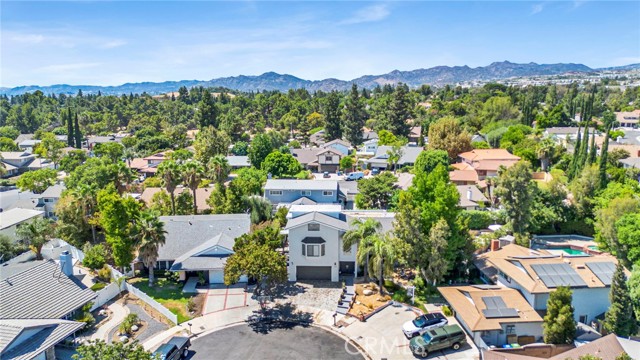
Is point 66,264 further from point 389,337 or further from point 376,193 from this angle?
point 376,193

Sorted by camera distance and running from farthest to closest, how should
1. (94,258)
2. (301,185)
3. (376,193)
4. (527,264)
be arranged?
(301,185)
(376,193)
(94,258)
(527,264)

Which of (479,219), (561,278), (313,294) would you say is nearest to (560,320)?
(561,278)

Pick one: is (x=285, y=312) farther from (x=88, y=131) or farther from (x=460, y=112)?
(x=88, y=131)

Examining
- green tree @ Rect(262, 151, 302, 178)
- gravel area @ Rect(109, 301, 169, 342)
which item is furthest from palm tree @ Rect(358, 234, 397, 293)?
green tree @ Rect(262, 151, 302, 178)

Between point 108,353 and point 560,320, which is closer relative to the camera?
point 108,353

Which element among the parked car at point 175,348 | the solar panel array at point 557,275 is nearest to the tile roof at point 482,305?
the solar panel array at point 557,275

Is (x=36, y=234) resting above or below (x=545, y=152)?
below
